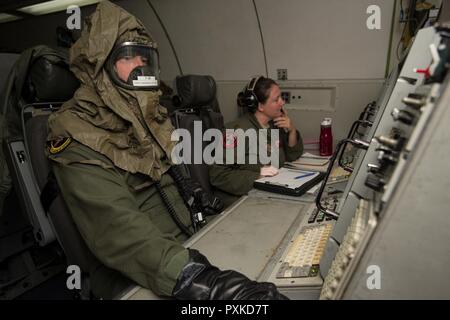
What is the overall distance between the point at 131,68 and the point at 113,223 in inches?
26.6

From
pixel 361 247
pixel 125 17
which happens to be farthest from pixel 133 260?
pixel 125 17

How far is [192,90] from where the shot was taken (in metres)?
2.05

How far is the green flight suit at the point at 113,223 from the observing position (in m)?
0.92

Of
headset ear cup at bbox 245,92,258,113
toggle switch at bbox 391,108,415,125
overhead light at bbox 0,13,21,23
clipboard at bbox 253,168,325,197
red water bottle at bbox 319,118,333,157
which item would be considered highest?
overhead light at bbox 0,13,21,23

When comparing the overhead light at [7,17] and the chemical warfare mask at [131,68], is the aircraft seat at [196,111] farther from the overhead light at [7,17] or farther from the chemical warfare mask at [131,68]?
the overhead light at [7,17]

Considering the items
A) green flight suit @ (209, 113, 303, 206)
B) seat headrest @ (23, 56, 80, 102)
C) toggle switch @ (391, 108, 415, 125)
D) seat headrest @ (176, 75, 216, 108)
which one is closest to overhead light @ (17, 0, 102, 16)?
seat headrest @ (176, 75, 216, 108)

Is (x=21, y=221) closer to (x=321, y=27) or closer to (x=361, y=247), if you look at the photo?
(x=361, y=247)

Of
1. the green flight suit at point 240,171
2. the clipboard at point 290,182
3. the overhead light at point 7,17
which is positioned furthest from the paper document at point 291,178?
the overhead light at point 7,17

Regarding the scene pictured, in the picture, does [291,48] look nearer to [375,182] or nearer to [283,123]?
[283,123]

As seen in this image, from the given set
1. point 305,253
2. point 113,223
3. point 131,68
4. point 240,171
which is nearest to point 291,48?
point 240,171

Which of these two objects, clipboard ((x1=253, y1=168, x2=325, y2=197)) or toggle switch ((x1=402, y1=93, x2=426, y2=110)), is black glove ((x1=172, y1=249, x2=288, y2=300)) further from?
clipboard ((x1=253, y1=168, x2=325, y2=197))

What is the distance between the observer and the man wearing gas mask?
0.89 metres

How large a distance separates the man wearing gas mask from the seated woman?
0.38 m
